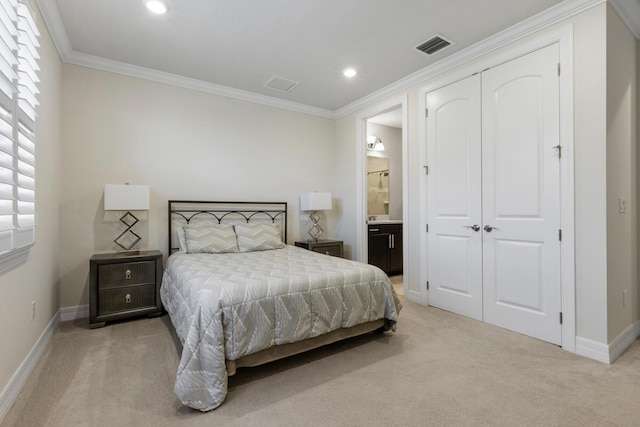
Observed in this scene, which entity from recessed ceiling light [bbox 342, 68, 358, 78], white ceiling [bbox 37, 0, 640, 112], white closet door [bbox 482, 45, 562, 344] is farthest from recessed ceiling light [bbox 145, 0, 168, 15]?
white closet door [bbox 482, 45, 562, 344]

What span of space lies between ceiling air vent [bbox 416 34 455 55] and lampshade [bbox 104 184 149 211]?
3.10 metres

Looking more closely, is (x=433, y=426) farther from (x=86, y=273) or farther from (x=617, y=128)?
(x=86, y=273)

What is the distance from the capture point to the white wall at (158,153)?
3.19m

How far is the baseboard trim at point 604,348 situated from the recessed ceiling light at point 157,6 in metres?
4.03

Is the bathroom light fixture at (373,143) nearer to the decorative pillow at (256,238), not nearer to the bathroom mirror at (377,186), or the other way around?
the bathroom mirror at (377,186)

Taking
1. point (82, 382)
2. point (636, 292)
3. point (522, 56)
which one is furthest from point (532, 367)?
point (82, 382)

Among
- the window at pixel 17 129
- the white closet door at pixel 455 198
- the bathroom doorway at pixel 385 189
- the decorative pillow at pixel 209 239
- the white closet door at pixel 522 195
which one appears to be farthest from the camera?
the bathroom doorway at pixel 385 189

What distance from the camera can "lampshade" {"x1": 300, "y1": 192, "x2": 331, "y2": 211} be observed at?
14.2ft

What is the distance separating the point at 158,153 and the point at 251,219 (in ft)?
4.45

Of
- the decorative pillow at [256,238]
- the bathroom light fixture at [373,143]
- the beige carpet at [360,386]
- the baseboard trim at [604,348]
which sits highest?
the bathroom light fixture at [373,143]

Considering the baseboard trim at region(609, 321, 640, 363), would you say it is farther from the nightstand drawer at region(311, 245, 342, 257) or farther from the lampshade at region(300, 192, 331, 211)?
the lampshade at region(300, 192, 331, 211)

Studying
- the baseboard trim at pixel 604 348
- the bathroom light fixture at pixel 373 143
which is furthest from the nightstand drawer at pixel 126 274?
the bathroom light fixture at pixel 373 143

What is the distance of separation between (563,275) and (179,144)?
13.1 feet

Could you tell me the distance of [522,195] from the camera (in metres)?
2.69
